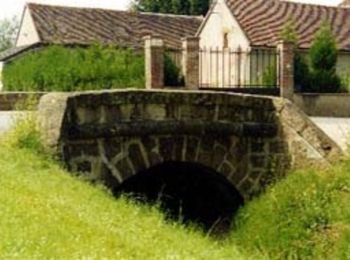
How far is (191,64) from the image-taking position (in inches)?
1062

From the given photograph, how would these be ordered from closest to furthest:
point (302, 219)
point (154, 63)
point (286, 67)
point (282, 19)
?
point (302, 219) < point (154, 63) < point (286, 67) < point (282, 19)

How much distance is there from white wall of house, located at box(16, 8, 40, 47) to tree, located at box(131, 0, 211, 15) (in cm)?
1098

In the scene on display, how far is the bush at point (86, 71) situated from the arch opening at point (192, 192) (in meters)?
11.7

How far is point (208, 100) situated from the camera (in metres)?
12.6

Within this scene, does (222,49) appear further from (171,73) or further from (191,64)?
(171,73)

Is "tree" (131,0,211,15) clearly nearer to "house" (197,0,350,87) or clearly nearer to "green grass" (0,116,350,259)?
"house" (197,0,350,87)

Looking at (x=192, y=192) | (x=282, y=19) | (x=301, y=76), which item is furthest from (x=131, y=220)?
(x=282, y=19)

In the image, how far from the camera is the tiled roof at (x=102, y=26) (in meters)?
39.4

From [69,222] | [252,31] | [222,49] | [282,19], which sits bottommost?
[69,222]

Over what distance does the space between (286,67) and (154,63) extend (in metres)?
5.24

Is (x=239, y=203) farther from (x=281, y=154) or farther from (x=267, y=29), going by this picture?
(x=267, y=29)

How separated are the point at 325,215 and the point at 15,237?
6.24 m

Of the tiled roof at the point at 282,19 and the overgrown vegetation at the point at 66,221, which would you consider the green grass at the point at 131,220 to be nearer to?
the overgrown vegetation at the point at 66,221

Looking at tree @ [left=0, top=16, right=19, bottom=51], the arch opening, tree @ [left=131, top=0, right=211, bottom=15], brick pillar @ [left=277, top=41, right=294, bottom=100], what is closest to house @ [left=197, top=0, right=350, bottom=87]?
brick pillar @ [left=277, top=41, right=294, bottom=100]
